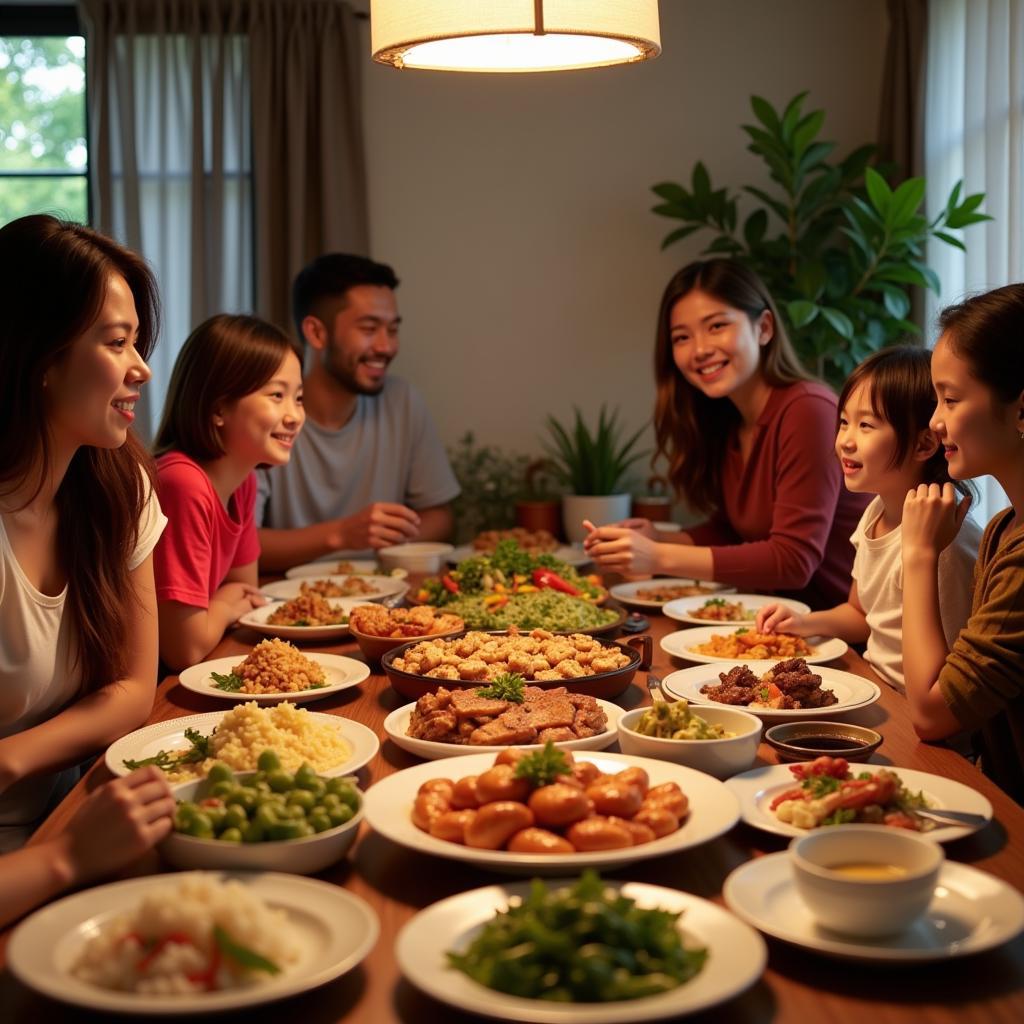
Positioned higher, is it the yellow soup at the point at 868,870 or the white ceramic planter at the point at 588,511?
the white ceramic planter at the point at 588,511

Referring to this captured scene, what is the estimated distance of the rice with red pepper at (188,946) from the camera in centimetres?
107

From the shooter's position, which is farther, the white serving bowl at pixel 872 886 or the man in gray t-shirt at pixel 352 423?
the man in gray t-shirt at pixel 352 423

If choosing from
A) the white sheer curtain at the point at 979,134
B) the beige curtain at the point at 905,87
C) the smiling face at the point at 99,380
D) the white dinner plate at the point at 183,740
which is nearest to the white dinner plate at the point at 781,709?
the white dinner plate at the point at 183,740

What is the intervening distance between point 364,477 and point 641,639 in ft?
7.49

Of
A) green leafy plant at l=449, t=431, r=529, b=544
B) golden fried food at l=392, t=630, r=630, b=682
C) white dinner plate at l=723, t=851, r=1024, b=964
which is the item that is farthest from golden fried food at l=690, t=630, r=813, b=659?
green leafy plant at l=449, t=431, r=529, b=544

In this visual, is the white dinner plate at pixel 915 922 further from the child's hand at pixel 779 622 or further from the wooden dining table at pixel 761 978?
the child's hand at pixel 779 622

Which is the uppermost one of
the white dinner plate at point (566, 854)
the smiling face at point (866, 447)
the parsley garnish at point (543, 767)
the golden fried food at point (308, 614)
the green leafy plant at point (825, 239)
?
the green leafy plant at point (825, 239)

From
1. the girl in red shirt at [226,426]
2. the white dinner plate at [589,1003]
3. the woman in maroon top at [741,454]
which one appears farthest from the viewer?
the woman in maroon top at [741,454]

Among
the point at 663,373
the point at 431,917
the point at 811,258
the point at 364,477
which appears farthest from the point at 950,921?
the point at 811,258

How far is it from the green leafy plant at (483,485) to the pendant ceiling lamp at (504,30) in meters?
2.96

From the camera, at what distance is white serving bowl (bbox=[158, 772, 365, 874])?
4.29 feet

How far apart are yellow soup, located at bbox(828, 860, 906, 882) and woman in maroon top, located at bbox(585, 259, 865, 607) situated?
71.5 inches

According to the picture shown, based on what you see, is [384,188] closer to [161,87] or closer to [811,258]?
[161,87]

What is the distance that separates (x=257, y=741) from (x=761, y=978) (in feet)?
2.44
